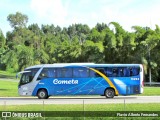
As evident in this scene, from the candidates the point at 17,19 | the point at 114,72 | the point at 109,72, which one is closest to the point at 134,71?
the point at 114,72

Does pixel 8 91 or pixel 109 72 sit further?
pixel 8 91

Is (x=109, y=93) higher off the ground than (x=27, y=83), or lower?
lower

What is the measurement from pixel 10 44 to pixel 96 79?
93.3 meters

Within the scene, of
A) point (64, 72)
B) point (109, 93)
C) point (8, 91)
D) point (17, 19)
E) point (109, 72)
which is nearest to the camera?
point (109, 72)

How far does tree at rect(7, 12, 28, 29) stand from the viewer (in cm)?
12238

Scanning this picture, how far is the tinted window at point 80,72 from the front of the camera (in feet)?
111

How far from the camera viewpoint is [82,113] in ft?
69.4

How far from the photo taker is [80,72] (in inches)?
1339

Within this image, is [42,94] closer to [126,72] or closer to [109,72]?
[109,72]

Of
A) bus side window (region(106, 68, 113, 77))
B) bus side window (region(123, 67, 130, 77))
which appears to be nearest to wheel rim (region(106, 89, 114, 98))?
bus side window (region(106, 68, 113, 77))

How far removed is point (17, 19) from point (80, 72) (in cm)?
9252

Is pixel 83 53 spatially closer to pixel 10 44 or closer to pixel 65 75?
pixel 65 75

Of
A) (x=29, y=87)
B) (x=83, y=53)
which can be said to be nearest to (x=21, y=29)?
(x=83, y=53)

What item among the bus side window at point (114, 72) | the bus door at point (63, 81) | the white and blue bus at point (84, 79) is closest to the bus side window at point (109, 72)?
the white and blue bus at point (84, 79)
